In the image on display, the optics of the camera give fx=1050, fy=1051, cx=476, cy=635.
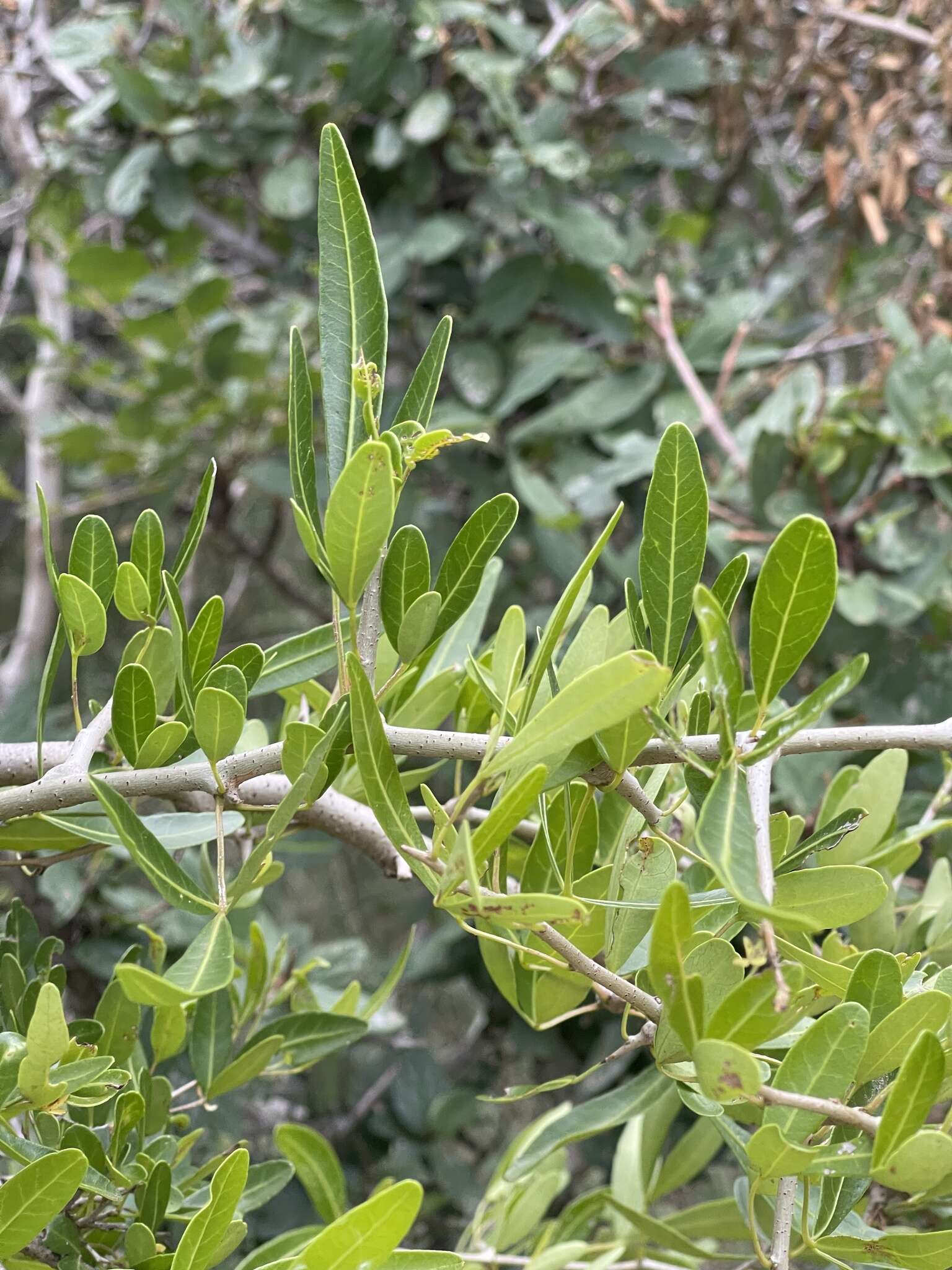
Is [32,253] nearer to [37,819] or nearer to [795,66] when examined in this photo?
[795,66]

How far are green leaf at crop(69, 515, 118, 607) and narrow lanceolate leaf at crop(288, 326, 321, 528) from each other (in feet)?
0.26

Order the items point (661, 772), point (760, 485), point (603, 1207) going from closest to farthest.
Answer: point (661, 772) < point (603, 1207) < point (760, 485)

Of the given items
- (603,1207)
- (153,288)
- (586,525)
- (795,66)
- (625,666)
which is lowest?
(603,1207)

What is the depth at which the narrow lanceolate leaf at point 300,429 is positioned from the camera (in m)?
0.26

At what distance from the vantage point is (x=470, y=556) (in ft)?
0.91

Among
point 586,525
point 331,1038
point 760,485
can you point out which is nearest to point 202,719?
point 331,1038

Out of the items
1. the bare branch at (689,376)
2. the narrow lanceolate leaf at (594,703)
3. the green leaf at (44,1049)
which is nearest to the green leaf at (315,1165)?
the green leaf at (44,1049)

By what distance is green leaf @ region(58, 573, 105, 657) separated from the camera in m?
0.29

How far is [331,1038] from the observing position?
15.7 inches

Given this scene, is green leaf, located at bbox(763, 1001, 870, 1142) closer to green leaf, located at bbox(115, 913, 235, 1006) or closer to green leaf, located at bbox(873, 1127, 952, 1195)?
green leaf, located at bbox(873, 1127, 952, 1195)

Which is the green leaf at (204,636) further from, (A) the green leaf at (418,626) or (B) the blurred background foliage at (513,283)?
(B) the blurred background foliage at (513,283)

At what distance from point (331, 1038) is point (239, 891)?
16 cm

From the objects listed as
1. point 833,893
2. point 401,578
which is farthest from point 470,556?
point 833,893

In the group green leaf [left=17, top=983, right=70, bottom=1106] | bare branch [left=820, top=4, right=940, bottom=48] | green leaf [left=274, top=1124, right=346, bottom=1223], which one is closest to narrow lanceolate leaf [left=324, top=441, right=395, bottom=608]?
green leaf [left=17, top=983, right=70, bottom=1106]
